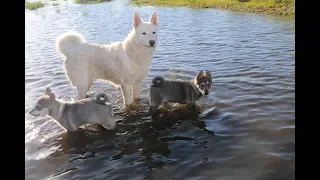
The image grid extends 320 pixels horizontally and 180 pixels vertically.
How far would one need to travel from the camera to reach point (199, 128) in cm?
536

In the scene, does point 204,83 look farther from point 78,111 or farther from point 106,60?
point 78,111

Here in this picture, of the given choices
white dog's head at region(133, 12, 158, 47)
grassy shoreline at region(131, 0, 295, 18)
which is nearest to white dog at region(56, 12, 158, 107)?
white dog's head at region(133, 12, 158, 47)

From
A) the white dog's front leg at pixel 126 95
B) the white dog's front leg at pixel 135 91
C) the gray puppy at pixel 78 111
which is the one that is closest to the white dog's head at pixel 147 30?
the white dog's front leg at pixel 126 95

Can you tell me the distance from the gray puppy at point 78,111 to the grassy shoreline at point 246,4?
8.25m

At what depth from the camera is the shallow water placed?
13.8ft

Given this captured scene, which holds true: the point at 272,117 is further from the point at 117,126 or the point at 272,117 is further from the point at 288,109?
the point at 117,126


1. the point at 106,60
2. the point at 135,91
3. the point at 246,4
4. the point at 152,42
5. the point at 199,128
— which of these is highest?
the point at 246,4

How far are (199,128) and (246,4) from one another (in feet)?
29.7

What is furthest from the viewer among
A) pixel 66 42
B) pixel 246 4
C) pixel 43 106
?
pixel 246 4

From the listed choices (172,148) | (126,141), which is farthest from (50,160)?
(172,148)

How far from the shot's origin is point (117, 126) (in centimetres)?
562

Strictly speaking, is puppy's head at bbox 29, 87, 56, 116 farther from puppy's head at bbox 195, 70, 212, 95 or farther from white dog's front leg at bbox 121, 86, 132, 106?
puppy's head at bbox 195, 70, 212, 95

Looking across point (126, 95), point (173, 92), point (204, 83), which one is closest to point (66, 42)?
point (126, 95)

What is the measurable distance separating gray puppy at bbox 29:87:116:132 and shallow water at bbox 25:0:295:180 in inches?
7.0
